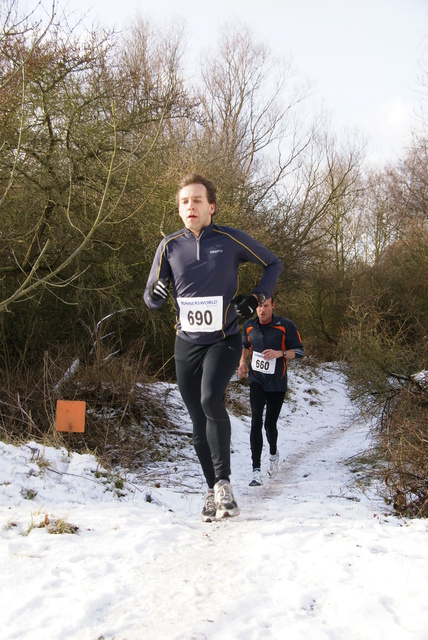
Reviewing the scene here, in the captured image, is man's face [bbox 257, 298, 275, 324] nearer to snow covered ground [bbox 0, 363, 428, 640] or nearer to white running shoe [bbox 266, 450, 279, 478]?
white running shoe [bbox 266, 450, 279, 478]

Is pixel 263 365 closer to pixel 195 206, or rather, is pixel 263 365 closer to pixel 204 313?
pixel 204 313

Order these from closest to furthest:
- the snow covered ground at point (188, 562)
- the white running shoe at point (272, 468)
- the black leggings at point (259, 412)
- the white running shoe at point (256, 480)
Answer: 1. the snow covered ground at point (188, 562)
2. the white running shoe at point (256, 480)
3. the black leggings at point (259, 412)
4. the white running shoe at point (272, 468)

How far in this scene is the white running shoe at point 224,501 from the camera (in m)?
3.80

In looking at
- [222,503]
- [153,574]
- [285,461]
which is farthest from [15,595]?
[285,461]

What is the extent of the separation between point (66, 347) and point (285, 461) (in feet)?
11.8

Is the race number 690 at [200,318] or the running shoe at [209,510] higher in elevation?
the race number 690 at [200,318]

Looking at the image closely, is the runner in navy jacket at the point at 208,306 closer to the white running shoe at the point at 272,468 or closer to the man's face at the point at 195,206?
the man's face at the point at 195,206

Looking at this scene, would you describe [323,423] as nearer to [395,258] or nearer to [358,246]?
[395,258]

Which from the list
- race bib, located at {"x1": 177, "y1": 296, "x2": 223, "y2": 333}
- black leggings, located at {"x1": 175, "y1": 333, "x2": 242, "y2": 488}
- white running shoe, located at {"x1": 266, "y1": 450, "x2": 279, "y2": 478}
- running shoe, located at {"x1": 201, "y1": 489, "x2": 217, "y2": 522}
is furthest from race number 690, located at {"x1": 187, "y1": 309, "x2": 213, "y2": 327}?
white running shoe, located at {"x1": 266, "y1": 450, "x2": 279, "y2": 478}

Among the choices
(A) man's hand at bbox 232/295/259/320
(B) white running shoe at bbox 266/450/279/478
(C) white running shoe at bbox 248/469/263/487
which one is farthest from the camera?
(B) white running shoe at bbox 266/450/279/478

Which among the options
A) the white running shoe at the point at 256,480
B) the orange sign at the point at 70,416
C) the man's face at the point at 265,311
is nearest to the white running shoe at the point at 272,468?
the white running shoe at the point at 256,480

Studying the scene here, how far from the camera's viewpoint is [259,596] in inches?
93.3

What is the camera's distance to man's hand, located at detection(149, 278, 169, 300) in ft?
12.8

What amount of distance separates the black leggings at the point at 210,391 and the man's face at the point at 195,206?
822 mm
